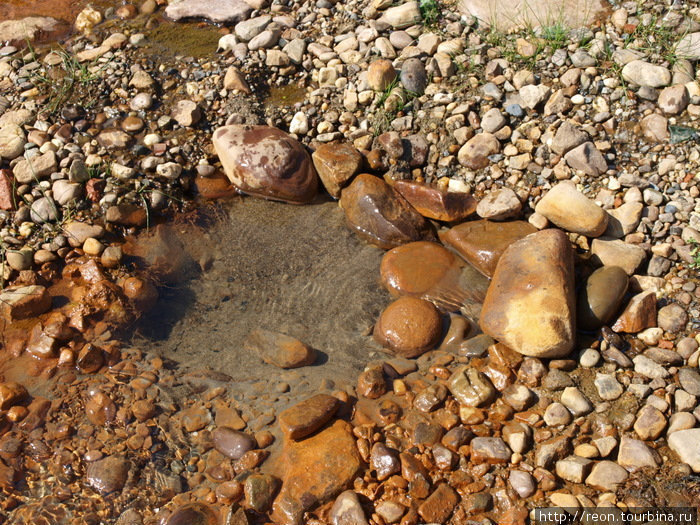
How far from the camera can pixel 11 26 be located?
549cm

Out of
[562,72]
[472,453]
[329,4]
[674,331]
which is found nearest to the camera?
[472,453]

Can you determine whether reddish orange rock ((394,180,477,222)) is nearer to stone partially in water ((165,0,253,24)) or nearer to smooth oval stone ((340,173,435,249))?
smooth oval stone ((340,173,435,249))

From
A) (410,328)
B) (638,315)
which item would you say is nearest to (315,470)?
(410,328)

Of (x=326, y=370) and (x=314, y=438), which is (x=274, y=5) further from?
(x=314, y=438)

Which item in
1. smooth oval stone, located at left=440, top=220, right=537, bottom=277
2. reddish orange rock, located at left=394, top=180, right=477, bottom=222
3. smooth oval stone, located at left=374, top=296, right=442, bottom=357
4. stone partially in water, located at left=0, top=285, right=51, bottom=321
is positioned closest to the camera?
smooth oval stone, located at left=374, top=296, right=442, bottom=357

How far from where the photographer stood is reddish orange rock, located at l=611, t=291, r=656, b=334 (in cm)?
345

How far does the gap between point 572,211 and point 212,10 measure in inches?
142

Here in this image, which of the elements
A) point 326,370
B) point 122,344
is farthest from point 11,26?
point 326,370

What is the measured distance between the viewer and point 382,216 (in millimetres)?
4078

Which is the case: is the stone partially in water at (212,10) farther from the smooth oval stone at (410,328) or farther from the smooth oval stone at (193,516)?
the smooth oval stone at (193,516)

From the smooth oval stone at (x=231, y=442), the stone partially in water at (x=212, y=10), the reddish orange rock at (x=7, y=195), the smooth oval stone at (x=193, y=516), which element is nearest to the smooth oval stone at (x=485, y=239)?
the smooth oval stone at (x=231, y=442)

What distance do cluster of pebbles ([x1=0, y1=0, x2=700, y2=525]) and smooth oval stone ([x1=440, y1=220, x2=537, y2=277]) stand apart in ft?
0.06

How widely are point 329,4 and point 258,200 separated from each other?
1959mm

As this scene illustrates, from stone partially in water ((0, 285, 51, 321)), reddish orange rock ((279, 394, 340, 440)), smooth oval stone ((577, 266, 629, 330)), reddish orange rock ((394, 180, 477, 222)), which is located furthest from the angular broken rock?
stone partially in water ((0, 285, 51, 321))
